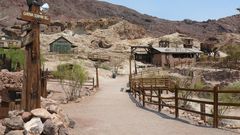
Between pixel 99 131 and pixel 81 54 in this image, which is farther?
pixel 81 54

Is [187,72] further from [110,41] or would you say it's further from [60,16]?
[60,16]

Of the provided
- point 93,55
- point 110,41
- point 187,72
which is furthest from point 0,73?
point 110,41

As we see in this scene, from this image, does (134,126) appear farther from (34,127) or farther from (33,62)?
(33,62)

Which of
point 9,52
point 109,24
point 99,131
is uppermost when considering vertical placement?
point 109,24

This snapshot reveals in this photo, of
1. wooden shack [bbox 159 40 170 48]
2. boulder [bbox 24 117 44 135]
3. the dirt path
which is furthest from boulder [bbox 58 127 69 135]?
wooden shack [bbox 159 40 170 48]

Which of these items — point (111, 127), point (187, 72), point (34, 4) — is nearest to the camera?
point (34, 4)

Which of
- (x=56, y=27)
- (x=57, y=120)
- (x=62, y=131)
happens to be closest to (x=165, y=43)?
(x=56, y=27)

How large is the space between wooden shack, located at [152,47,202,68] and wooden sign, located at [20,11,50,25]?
2248 inches

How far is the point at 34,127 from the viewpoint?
11.6 m

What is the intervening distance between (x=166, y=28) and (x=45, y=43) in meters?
112

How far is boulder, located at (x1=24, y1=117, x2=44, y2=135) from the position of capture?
456 inches

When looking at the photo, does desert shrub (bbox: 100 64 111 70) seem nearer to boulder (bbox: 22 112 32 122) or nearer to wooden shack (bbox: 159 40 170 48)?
wooden shack (bbox: 159 40 170 48)

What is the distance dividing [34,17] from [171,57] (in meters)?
60.1

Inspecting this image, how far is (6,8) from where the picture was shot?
178250 mm
